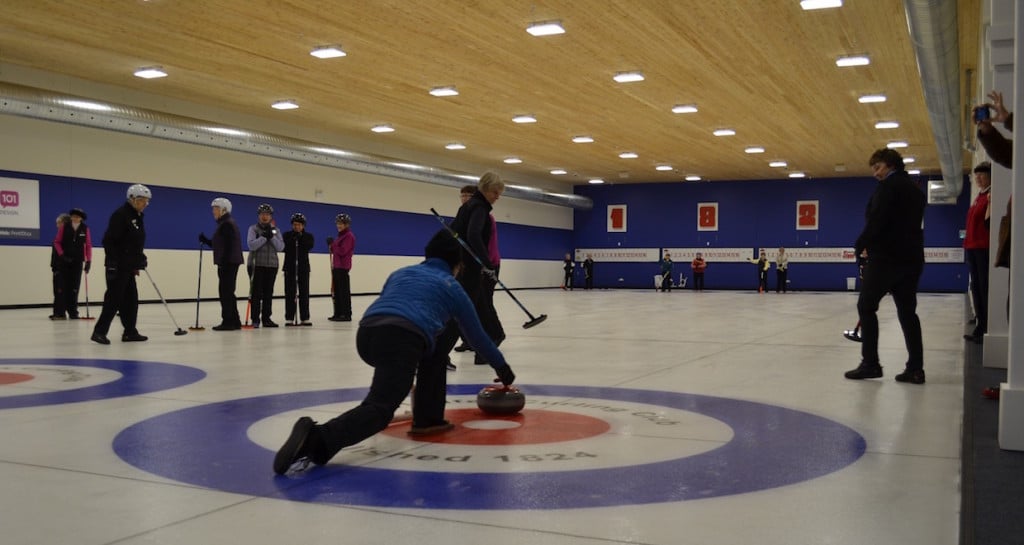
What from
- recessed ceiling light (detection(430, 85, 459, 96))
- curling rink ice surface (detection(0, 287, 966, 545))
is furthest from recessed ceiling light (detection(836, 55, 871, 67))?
curling rink ice surface (detection(0, 287, 966, 545))

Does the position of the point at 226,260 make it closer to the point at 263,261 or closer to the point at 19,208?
the point at 263,261

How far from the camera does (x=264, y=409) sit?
207 inches

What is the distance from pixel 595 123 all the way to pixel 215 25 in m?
10.8

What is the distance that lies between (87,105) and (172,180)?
3833 millimetres

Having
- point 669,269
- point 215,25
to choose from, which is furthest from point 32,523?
point 669,269

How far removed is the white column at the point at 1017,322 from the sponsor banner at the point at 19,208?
17.9 meters

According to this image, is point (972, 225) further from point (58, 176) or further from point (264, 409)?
point (58, 176)

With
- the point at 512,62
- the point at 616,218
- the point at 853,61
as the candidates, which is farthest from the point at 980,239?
the point at 616,218

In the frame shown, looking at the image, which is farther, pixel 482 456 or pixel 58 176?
pixel 58 176

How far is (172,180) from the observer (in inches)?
794

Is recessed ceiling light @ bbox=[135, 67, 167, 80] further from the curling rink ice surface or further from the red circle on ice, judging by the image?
the red circle on ice

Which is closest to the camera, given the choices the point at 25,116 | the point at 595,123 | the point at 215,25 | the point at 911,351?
the point at 911,351

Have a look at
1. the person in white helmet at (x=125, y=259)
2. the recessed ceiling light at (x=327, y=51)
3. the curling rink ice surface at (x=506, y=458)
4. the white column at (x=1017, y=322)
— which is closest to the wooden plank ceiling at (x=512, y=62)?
the recessed ceiling light at (x=327, y=51)

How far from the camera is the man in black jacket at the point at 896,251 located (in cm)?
655
